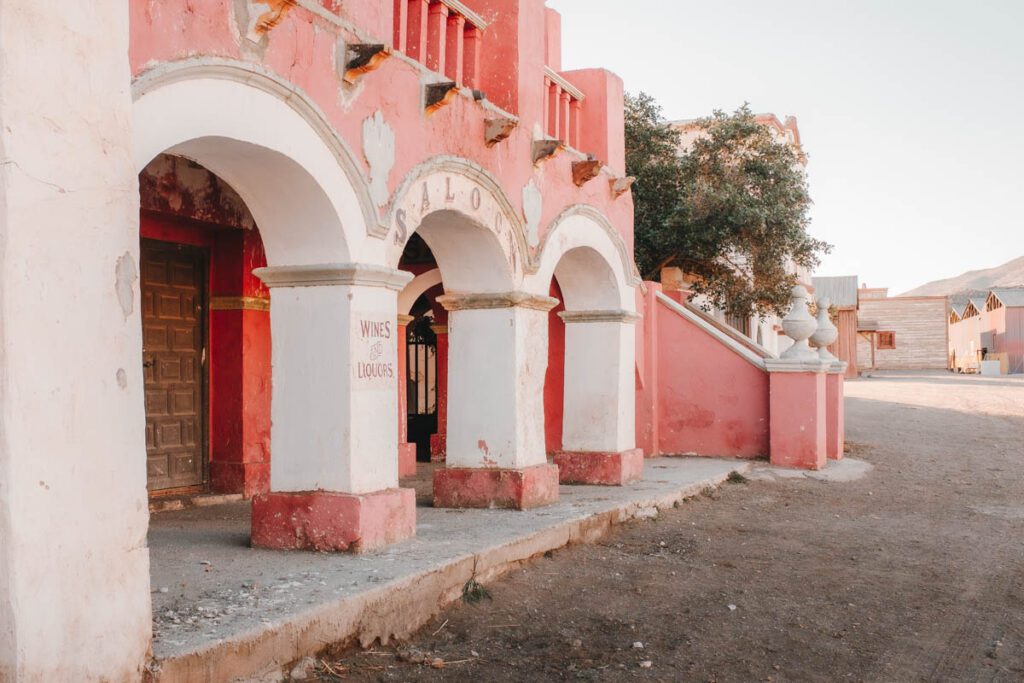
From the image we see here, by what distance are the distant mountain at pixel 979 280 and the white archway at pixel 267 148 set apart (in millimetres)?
122908

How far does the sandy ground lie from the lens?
4.73m

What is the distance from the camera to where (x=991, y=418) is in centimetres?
1878

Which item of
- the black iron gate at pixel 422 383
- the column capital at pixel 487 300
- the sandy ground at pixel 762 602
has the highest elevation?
the column capital at pixel 487 300

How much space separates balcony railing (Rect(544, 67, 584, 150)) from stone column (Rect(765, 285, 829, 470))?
159 inches

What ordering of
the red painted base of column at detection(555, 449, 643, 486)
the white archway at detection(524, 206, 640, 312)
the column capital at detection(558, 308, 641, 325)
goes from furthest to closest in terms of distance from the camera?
1. the column capital at detection(558, 308, 641, 325)
2. the red painted base of column at detection(555, 449, 643, 486)
3. the white archway at detection(524, 206, 640, 312)

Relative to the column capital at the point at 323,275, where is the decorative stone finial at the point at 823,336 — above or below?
below

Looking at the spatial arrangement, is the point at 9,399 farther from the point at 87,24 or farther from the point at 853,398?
the point at 853,398

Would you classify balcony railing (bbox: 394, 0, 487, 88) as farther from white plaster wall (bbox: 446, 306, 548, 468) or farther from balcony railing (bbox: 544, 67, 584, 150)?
white plaster wall (bbox: 446, 306, 548, 468)

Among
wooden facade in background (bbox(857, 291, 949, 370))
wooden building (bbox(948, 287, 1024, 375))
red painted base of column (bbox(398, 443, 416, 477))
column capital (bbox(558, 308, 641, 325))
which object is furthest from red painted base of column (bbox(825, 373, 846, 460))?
wooden facade in background (bbox(857, 291, 949, 370))

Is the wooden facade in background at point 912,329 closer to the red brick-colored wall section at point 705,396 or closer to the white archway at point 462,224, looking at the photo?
the red brick-colored wall section at point 705,396

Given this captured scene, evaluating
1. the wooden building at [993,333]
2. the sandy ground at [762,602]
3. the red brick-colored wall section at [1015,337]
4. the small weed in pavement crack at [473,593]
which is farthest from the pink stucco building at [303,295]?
the wooden building at [993,333]

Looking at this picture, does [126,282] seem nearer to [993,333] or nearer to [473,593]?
[473,593]

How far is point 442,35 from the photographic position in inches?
282

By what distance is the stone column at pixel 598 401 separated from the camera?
9.53 metres
